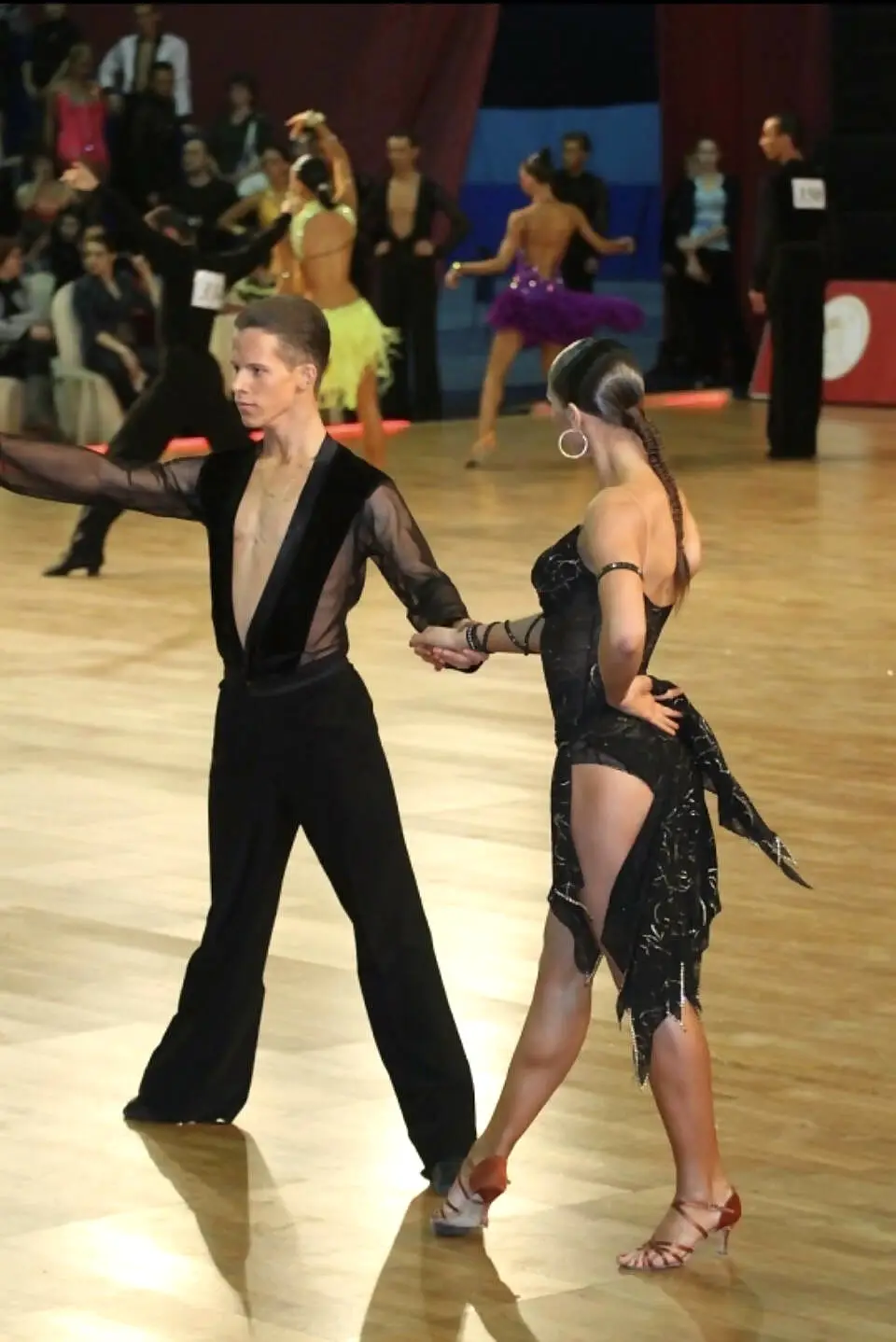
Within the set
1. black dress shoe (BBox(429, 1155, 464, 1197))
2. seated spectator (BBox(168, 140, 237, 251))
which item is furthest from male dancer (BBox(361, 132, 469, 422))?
black dress shoe (BBox(429, 1155, 464, 1197))

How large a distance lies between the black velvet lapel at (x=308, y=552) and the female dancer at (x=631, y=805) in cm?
50

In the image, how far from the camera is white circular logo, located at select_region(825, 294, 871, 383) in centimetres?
1983

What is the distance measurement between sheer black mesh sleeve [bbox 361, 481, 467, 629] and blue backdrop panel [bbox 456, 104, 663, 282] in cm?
2055

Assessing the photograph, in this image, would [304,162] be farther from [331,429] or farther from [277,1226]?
[277,1226]

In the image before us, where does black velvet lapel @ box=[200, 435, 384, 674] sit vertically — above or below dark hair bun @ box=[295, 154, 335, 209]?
above

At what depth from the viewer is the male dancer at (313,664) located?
485 cm

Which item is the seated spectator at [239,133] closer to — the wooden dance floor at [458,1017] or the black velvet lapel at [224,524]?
the wooden dance floor at [458,1017]

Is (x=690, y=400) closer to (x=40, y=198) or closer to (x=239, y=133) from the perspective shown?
(x=239, y=133)

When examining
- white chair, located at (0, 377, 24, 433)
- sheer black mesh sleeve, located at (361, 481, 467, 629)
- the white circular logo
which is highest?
sheer black mesh sleeve, located at (361, 481, 467, 629)

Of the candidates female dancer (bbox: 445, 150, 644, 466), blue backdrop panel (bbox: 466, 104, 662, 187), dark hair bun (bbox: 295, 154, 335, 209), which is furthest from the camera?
blue backdrop panel (bbox: 466, 104, 662, 187)

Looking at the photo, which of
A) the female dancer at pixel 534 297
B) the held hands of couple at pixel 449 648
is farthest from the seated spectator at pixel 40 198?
the held hands of couple at pixel 449 648

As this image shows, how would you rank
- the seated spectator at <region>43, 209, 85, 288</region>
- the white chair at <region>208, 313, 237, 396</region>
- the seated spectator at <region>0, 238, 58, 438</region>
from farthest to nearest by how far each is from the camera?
the white chair at <region>208, 313, 237, 396</region> → the seated spectator at <region>43, 209, 85, 288</region> → the seated spectator at <region>0, 238, 58, 438</region>

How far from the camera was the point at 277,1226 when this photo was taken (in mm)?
4613

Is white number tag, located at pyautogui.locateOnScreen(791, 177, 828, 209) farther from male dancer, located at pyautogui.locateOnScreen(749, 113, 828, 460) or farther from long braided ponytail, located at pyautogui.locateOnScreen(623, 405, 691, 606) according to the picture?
long braided ponytail, located at pyautogui.locateOnScreen(623, 405, 691, 606)
